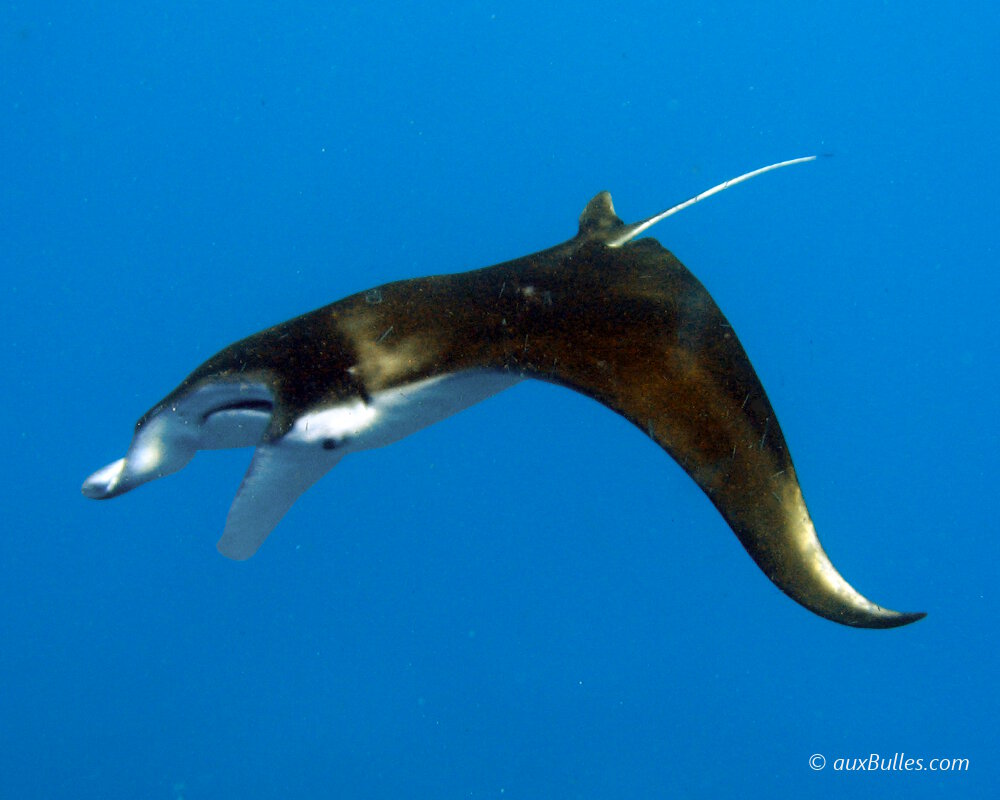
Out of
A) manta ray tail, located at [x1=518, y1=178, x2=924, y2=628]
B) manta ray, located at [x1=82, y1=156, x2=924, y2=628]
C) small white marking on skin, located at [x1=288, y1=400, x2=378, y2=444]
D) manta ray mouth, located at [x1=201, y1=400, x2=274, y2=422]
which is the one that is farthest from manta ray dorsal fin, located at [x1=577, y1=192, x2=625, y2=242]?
manta ray mouth, located at [x1=201, y1=400, x2=274, y2=422]

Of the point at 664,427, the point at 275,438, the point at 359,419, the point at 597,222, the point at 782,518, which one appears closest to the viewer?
the point at 782,518

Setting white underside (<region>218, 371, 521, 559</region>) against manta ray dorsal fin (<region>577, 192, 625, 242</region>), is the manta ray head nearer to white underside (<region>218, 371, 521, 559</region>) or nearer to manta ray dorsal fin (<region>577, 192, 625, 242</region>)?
white underside (<region>218, 371, 521, 559</region>)

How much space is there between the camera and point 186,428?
271cm

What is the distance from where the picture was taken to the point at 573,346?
2348 mm

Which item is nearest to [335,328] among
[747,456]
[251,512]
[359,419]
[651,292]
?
[359,419]

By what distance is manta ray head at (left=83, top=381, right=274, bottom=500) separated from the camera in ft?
8.34

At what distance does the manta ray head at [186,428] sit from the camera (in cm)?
254

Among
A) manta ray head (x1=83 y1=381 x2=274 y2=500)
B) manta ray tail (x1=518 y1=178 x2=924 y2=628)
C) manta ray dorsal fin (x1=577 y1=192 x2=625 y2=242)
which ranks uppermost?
manta ray dorsal fin (x1=577 y1=192 x2=625 y2=242)

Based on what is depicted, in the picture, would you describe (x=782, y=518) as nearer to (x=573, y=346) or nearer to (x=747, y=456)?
(x=747, y=456)

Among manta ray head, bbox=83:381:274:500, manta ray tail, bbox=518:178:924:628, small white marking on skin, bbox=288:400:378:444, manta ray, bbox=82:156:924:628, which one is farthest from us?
manta ray head, bbox=83:381:274:500

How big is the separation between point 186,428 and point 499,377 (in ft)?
3.90

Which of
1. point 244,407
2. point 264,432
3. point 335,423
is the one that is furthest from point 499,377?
point 244,407

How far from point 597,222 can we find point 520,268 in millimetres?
525

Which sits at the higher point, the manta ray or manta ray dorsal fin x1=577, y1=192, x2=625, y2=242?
manta ray dorsal fin x1=577, y1=192, x2=625, y2=242
